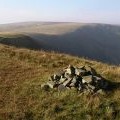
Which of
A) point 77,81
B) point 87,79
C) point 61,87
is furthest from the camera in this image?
point 77,81

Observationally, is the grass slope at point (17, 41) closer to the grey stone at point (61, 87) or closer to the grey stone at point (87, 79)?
the grey stone at point (61, 87)

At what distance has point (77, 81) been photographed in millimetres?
17516

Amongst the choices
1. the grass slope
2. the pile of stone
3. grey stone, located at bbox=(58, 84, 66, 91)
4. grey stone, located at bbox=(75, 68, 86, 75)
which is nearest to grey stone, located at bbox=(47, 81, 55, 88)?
the pile of stone

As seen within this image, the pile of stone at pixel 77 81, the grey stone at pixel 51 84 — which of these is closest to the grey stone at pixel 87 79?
the pile of stone at pixel 77 81

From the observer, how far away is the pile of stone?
56.0ft

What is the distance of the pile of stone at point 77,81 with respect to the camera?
17.1 metres

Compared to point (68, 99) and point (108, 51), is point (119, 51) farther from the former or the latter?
point (68, 99)

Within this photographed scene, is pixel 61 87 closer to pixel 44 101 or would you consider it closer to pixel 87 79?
pixel 87 79

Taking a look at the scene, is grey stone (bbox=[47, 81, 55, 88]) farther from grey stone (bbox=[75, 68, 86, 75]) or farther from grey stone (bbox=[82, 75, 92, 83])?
grey stone (bbox=[82, 75, 92, 83])

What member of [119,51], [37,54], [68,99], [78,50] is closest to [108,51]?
[119,51]

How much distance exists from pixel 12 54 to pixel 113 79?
35.2ft

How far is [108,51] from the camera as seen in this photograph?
17262 centimetres

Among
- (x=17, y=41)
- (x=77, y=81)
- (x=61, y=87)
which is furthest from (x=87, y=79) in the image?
(x=17, y=41)

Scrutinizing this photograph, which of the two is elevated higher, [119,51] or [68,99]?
[68,99]
